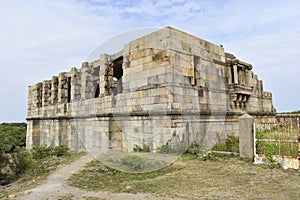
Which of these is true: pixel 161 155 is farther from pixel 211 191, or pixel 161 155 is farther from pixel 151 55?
pixel 151 55

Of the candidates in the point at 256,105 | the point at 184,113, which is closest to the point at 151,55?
the point at 184,113

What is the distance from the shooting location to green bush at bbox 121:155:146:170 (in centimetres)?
642

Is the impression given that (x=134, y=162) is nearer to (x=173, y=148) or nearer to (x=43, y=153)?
(x=173, y=148)

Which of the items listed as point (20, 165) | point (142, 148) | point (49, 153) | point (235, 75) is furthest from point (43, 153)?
point (235, 75)

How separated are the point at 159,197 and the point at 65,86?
13270 millimetres

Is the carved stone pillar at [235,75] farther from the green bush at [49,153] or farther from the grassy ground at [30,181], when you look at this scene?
the green bush at [49,153]

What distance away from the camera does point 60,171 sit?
22.4 feet

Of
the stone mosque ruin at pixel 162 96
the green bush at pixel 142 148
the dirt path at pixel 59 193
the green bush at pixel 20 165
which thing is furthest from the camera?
the green bush at pixel 20 165

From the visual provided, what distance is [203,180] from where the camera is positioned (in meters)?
5.02

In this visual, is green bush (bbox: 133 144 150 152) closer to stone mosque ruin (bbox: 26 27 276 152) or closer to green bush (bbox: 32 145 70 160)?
stone mosque ruin (bbox: 26 27 276 152)

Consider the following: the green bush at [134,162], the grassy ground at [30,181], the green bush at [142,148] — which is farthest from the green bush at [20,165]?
the green bush at [134,162]

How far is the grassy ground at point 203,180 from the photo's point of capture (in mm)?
4218

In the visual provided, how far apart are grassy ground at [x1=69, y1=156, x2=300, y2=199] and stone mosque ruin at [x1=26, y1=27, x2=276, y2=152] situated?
6.93 feet

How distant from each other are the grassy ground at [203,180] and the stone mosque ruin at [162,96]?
2.11 meters
